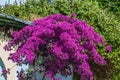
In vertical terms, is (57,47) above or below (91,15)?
above

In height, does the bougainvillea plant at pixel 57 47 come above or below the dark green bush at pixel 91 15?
above

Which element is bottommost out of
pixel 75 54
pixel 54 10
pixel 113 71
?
pixel 113 71

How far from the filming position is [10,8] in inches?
645

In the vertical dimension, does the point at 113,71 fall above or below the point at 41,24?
below

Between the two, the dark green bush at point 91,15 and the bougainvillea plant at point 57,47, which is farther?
the dark green bush at point 91,15

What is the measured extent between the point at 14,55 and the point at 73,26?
1.48 metres

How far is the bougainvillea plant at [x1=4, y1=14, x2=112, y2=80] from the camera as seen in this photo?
9.60 metres

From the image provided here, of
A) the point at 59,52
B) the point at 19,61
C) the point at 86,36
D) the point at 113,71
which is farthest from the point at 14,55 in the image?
the point at 113,71

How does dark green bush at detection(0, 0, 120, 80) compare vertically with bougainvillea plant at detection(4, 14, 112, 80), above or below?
below

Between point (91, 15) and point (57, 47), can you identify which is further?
point (91, 15)

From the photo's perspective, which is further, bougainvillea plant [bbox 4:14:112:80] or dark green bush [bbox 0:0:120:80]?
dark green bush [bbox 0:0:120:80]

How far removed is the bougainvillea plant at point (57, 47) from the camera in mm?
9602

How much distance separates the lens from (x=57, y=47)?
9633 mm

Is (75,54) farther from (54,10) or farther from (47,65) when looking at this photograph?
(54,10)
